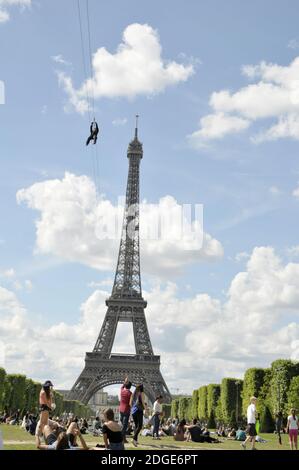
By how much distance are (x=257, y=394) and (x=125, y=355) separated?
46386 mm

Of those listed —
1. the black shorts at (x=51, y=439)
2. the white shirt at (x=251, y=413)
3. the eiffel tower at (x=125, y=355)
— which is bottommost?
the black shorts at (x=51, y=439)

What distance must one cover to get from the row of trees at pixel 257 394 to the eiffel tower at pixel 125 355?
66.7ft

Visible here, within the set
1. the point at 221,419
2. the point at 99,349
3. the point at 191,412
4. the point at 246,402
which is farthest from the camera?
the point at 99,349

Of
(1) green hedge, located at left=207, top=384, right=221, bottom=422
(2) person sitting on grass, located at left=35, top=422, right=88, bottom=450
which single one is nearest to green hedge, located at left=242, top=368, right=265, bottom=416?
(1) green hedge, located at left=207, top=384, right=221, bottom=422

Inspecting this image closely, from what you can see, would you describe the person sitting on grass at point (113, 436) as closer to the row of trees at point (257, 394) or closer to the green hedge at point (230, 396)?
the row of trees at point (257, 394)

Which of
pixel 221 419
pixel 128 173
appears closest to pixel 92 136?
pixel 221 419

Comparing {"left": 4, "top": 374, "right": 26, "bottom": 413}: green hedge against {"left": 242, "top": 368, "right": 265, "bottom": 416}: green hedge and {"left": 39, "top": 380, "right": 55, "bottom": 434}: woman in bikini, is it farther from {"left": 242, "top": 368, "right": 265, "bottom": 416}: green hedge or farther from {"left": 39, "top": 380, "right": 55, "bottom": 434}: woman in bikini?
{"left": 39, "top": 380, "right": 55, "bottom": 434}: woman in bikini

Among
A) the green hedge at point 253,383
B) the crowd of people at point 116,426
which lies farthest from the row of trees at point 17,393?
the crowd of people at point 116,426

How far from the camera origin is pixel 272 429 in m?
55.3

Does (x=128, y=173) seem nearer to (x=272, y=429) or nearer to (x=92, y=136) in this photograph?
(x=272, y=429)

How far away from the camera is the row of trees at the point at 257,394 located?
6284cm

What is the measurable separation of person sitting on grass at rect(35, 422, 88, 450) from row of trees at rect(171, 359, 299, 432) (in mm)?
38056

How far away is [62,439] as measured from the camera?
1698 cm
